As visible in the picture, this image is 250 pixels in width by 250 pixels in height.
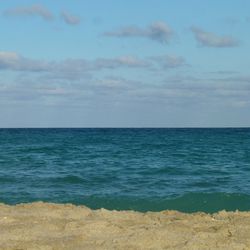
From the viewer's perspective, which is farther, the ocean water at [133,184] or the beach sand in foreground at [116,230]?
the ocean water at [133,184]

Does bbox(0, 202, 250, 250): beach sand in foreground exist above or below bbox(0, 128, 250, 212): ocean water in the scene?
above

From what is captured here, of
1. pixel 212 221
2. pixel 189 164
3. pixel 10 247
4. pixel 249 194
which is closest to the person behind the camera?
pixel 10 247

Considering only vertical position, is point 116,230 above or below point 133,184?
above

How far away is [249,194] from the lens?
14.1 m

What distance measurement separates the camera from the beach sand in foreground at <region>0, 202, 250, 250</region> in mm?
6953

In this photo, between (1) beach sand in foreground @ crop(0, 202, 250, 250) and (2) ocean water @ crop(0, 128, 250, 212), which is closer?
(1) beach sand in foreground @ crop(0, 202, 250, 250)

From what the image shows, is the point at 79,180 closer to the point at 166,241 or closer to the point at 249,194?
the point at 249,194

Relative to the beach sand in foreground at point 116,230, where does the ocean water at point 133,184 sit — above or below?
below

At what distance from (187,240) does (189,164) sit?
50.5ft

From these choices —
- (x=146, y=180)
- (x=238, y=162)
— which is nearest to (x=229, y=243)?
(x=146, y=180)

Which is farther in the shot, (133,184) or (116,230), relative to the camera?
(133,184)

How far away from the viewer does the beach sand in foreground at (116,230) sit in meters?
6.95

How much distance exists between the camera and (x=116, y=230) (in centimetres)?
778

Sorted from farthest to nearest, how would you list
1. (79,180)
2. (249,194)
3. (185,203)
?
(79,180) < (249,194) < (185,203)
